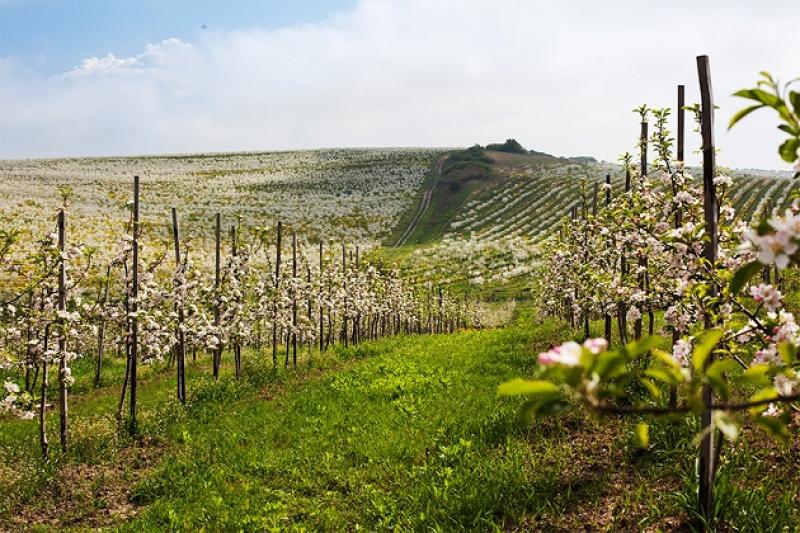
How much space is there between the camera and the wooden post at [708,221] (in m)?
4.79

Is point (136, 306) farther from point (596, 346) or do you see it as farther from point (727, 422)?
point (727, 422)

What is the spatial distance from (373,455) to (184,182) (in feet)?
357

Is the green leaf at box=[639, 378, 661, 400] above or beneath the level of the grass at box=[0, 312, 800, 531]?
above

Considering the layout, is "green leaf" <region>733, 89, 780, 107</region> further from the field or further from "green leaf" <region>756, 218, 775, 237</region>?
the field

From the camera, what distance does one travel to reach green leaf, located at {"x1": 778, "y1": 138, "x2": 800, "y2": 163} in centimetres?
184

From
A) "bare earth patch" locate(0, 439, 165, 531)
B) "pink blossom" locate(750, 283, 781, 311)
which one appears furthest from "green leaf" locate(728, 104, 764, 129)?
"bare earth patch" locate(0, 439, 165, 531)

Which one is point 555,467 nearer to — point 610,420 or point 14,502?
point 610,420

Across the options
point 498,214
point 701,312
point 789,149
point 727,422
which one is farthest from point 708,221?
point 498,214

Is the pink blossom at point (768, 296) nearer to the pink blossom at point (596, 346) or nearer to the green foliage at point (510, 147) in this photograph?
the pink blossom at point (596, 346)

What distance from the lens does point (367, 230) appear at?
286 ft

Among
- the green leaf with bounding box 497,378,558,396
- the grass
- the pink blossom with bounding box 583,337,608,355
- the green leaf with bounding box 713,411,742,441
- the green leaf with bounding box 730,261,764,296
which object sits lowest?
the grass

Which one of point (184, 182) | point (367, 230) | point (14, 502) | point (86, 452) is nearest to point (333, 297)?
point (86, 452)

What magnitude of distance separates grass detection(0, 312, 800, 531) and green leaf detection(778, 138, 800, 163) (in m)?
3.92

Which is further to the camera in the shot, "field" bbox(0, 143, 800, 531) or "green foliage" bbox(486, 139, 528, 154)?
"green foliage" bbox(486, 139, 528, 154)
